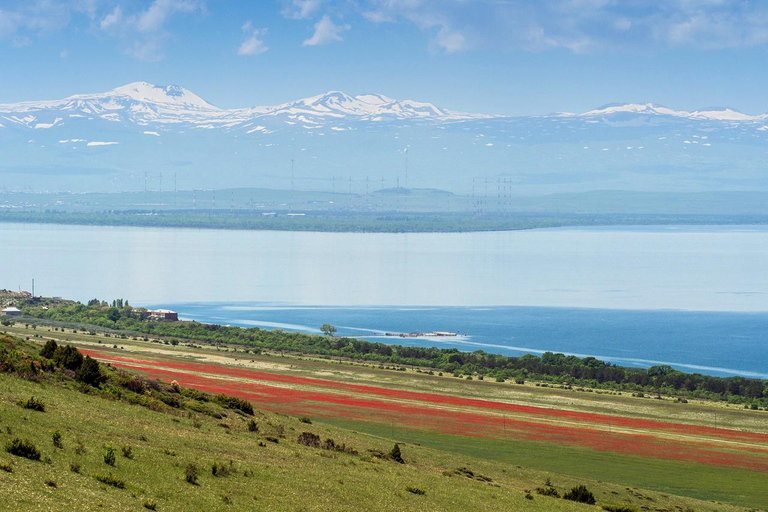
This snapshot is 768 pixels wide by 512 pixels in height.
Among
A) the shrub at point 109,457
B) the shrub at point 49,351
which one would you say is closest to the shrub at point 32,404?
the shrub at point 109,457

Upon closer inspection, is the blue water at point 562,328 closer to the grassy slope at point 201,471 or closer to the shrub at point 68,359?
the grassy slope at point 201,471

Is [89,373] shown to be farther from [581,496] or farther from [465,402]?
[465,402]

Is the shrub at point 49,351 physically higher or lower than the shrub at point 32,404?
higher

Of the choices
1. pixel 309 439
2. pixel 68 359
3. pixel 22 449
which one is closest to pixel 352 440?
pixel 309 439

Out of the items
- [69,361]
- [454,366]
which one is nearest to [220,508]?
[69,361]

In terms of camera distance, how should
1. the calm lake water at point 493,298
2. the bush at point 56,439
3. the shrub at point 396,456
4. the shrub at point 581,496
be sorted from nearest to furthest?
the bush at point 56,439
the shrub at point 581,496
the shrub at point 396,456
the calm lake water at point 493,298

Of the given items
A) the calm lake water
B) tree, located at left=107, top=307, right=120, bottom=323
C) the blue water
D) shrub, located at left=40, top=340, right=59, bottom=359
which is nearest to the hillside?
shrub, located at left=40, top=340, right=59, bottom=359

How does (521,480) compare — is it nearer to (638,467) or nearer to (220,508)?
(638,467)
